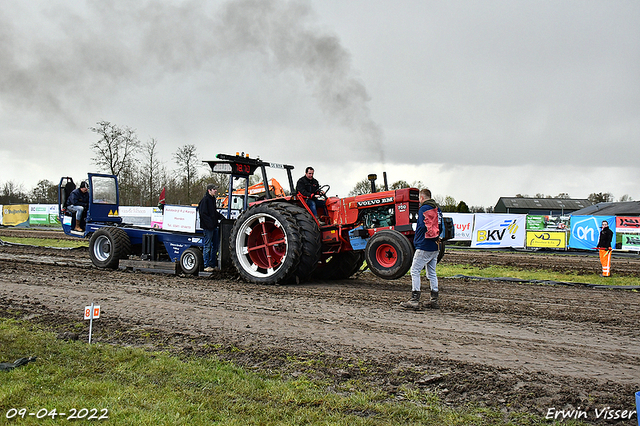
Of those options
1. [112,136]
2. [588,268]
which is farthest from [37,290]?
[112,136]

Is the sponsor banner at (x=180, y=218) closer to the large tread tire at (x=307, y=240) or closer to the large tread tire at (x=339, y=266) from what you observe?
the large tread tire at (x=307, y=240)

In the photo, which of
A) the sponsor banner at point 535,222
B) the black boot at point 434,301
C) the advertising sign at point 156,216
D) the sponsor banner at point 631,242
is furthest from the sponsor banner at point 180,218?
the sponsor banner at point 631,242

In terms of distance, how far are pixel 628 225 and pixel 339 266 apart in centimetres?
1796

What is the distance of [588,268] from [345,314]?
11.1 meters

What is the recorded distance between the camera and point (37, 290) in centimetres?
847

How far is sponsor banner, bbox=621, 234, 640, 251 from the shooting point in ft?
A: 73.8

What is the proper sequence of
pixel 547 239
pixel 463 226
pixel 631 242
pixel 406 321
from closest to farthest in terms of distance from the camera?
pixel 406 321 < pixel 631 242 < pixel 547 239 < pixel 463 226

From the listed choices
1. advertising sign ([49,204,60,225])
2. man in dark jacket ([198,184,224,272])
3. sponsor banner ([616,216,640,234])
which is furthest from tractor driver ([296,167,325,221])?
advertising sign ([49,204,60,225])

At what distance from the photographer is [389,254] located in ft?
29.0

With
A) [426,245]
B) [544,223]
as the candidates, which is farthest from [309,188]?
[544,223]

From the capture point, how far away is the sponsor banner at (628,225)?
22.6 m

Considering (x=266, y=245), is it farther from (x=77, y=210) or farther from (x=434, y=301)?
(x=77, y=210)

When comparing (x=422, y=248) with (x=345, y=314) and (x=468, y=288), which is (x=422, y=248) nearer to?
(x=345, y=314)

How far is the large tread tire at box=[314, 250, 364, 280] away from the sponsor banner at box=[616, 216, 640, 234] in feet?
56.8
